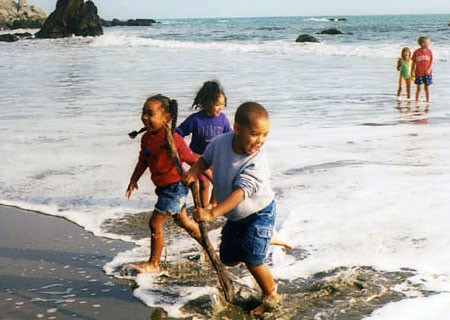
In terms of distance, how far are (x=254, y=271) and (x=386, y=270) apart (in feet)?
3.68

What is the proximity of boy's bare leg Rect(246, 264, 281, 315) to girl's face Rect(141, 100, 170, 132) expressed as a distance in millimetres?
1229

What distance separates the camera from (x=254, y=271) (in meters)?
3.43

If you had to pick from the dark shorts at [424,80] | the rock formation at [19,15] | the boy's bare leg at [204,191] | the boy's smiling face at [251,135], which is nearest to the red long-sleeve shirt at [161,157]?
the boy's smiling face at [251,135]

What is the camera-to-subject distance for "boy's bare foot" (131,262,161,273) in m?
4.05

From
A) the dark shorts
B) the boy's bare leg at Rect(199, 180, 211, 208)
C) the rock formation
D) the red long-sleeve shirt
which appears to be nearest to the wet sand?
the red long-sleeve shirt

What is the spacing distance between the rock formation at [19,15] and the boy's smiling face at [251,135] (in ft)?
278

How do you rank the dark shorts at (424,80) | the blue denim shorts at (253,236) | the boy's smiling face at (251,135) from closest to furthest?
the boy's smiling face at (251,135) → the blue denim shorts at (253,236) → the dark shorts at (424,80)

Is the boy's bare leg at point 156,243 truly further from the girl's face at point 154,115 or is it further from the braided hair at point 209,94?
the braided hair at point 209,94

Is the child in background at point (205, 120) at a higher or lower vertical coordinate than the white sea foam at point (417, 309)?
higher

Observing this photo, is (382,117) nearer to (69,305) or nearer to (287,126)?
(287,126)

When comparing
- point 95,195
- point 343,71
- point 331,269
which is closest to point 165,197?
point 331,269

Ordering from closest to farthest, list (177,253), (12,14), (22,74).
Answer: (177,253) < (22,74) < (12,14)

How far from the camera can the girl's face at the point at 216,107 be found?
4.92 metres

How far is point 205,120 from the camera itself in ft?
16.6
